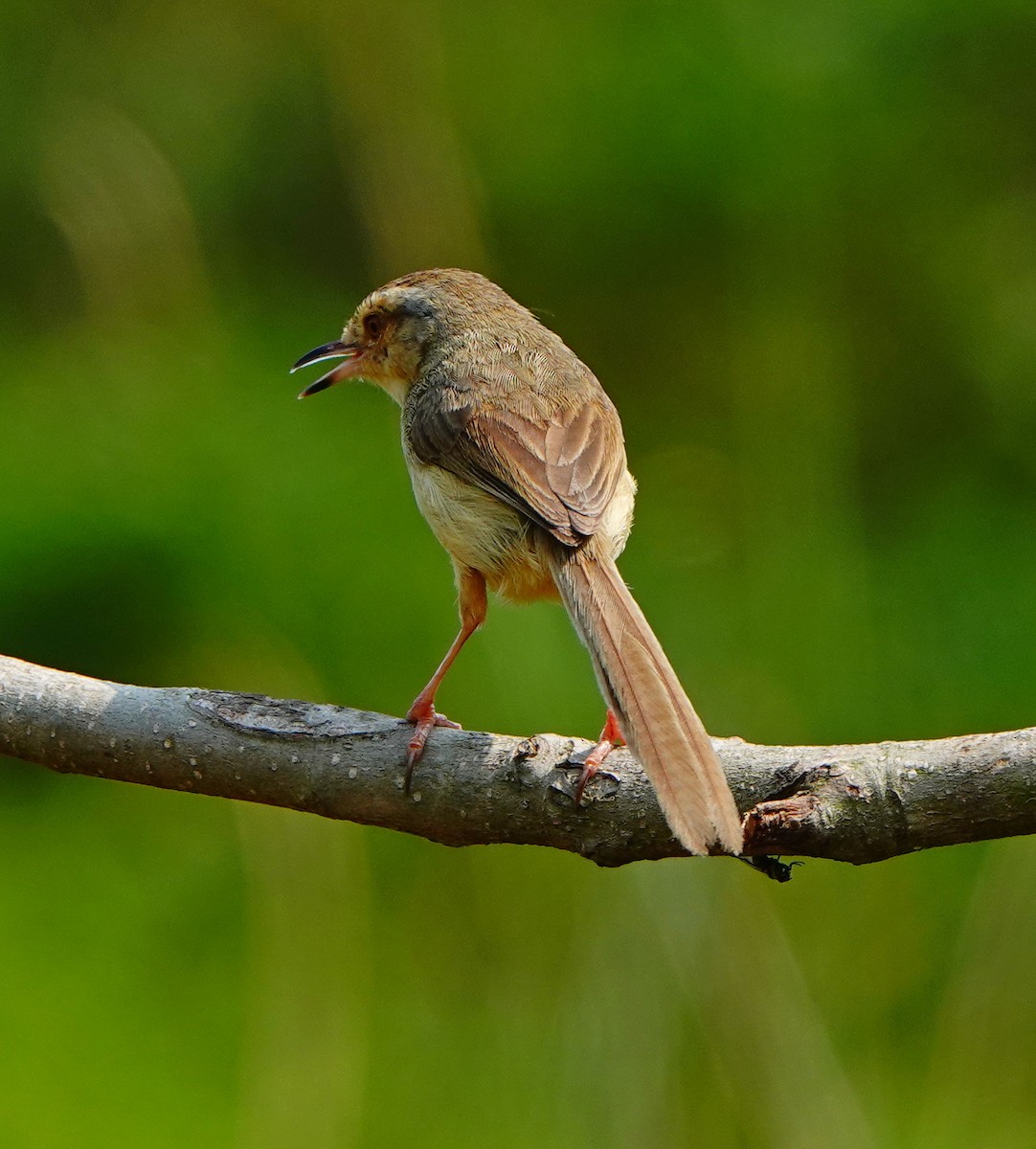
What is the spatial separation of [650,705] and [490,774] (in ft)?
1.07

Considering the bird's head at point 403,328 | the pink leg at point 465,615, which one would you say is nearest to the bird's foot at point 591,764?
the pink leg at point 465,615

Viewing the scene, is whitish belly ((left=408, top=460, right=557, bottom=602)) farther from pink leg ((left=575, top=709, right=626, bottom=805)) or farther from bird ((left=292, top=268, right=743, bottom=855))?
pink leg ((left=575, top=709, right=626, bottom=805))

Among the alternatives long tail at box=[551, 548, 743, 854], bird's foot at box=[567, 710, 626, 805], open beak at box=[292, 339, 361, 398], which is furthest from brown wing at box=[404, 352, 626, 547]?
bird's foot at box=[567, 710, 626, 805]

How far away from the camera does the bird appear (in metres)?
2.54

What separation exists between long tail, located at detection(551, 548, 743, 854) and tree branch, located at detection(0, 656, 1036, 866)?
0.08 m

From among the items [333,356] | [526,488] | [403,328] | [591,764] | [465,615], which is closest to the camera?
[591,764]

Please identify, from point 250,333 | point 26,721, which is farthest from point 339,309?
point 26,721

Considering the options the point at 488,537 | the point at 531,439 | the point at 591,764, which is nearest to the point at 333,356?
the point at 531,439

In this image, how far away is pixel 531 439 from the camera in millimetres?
3641

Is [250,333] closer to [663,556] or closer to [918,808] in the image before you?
[663,556]

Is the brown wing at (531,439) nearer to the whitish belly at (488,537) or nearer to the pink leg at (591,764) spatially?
the whitish belly at (488,537)

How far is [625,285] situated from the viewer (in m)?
5.95

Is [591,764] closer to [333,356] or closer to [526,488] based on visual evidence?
[526,488]

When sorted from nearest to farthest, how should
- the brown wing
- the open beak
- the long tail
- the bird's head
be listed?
the long tail → the brown wing → the bird's head → the open beak
